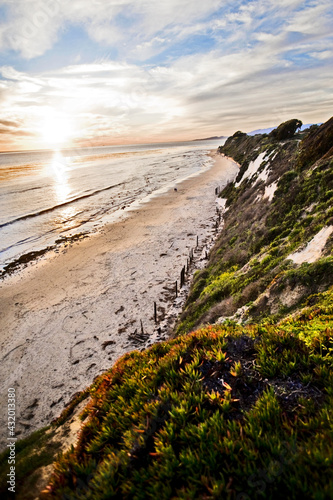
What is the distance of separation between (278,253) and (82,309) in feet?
41.4

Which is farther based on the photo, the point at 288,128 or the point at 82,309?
the point at 288,128

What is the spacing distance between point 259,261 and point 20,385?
12967 millimetres

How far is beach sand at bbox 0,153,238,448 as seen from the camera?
1167 cm

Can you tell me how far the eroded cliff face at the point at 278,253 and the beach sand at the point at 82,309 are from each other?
3741 millimetres

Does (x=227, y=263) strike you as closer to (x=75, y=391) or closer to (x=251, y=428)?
(x=75, y=391)

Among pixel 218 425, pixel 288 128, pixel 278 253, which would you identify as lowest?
pixel 218 425

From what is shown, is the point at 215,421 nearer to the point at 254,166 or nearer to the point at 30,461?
the point at 30,461

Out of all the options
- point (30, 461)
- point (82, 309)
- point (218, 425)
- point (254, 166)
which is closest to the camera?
point (218, 425)

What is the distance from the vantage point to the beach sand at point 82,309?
11672 millimetres

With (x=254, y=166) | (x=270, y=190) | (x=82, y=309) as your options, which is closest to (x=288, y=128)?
(x=254, y=166)

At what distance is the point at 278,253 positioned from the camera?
434 inches

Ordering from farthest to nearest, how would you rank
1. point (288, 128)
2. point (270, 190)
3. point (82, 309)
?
1. point (288, 128)
2. point (270, 190)
3. point (82, 309)

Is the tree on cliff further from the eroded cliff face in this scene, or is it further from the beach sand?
the beach sand

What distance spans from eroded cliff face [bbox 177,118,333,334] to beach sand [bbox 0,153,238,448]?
3741mm
